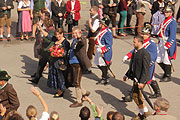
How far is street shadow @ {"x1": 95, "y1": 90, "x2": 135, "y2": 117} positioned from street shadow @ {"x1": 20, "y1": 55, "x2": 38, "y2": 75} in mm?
2230

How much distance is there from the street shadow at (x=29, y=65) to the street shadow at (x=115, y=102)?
223cm

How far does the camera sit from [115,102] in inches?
373

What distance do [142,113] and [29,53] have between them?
555 centimetres

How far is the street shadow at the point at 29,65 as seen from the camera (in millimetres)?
11461

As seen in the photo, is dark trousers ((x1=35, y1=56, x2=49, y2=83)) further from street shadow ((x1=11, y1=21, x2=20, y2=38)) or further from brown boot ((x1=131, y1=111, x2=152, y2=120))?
street shadow ((x1=11, y1=21, x2=20, y2=38))

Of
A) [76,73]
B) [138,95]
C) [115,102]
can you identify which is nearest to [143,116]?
[138,95]

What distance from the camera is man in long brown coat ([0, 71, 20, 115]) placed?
692 cm

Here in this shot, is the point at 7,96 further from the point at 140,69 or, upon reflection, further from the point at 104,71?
the point at 104,71

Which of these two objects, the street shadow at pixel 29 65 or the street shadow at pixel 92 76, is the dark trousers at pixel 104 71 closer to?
the street shadow at pixel 92 76

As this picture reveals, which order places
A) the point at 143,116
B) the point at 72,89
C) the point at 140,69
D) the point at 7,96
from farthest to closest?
the point at 72,89
the point at 143,116
the point at 140,69
the point at 7,96

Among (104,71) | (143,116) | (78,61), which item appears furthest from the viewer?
(104,71)

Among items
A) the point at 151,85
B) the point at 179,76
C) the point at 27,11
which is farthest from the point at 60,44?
the point at 27,11

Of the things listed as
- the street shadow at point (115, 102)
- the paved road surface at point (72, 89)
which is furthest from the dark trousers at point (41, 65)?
the street shadow at point (115, 102)

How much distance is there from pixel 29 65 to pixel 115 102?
135 inches
